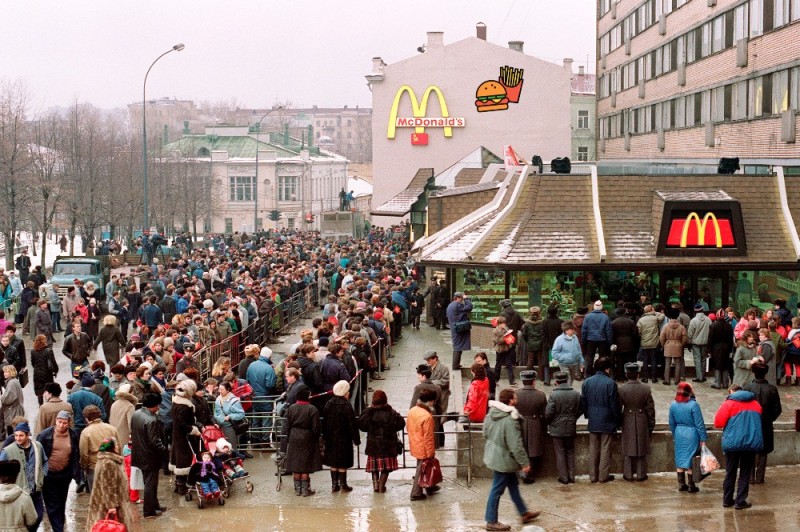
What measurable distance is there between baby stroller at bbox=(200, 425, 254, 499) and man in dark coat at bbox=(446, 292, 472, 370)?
7553mm

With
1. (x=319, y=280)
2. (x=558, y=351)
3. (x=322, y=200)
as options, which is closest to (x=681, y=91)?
(x=319, y=280)

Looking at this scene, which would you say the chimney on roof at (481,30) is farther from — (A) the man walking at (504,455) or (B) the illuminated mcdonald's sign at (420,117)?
(A) the man walking at (504,455)

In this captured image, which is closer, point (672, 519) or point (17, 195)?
point (672, 519)

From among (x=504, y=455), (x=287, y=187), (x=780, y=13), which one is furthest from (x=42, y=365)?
(x=287, y=187)

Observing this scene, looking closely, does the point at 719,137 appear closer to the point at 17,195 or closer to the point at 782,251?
the point at 782,251

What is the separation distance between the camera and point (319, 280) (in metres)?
38.4

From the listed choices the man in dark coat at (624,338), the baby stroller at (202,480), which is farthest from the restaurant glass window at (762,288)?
the baby stroller at (202,480)

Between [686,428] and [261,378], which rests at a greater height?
[261,378]

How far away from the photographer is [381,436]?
14570mm

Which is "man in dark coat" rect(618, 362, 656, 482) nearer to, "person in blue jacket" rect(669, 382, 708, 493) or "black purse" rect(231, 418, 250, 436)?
"person in blue jacket" rect(669, 382, 708, 493)

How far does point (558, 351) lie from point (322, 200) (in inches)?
3905

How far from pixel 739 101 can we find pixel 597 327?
25856mm

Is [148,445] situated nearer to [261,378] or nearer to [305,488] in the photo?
[305,488]

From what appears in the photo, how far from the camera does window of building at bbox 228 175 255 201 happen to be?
353 ft
